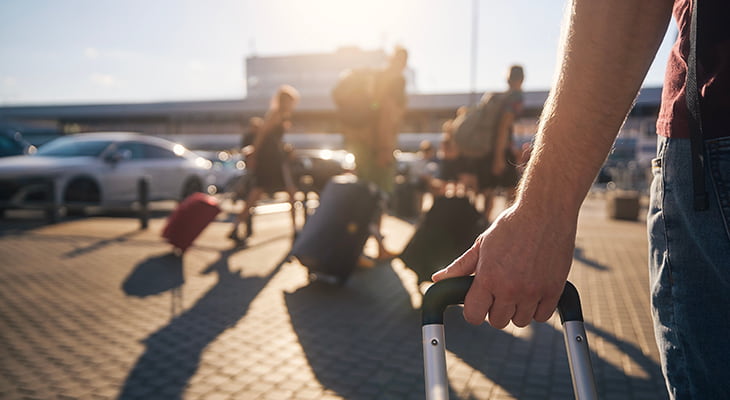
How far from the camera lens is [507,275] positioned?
0.96m

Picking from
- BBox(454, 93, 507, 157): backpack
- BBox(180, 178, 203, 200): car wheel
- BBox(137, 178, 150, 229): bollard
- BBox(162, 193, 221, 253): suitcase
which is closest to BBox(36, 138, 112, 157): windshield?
BBox(180, 178, 203, 200): car wheel

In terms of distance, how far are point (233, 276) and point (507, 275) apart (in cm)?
492

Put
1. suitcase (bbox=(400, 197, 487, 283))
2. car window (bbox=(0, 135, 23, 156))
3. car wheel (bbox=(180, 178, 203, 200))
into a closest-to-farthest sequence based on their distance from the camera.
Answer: suitcase (bbox=(400, 197, 487, 283)), car wheel (bbox=(180, 178, 203, 200)), car window (bbox=(0, 135, 23, 156))

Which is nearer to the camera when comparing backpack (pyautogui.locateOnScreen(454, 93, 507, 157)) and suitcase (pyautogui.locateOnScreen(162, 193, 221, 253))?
suitcase (pyautogui.locateOnScreen(162, 193, 221, 253))

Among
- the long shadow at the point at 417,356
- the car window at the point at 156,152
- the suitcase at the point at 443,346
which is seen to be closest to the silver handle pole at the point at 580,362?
the suitcase at the point at 443,346

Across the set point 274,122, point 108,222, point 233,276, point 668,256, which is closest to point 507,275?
point 668,256

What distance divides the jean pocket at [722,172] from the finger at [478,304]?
432mm

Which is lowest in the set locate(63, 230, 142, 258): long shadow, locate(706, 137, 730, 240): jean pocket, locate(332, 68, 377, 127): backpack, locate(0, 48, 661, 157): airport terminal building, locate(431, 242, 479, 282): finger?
locate(63, 230, 142, 258): long shadow

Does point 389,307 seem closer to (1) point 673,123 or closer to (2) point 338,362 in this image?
(2) point 338,362

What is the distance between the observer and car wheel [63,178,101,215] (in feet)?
33.7

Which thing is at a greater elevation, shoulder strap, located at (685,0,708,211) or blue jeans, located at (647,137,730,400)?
shoulder strap, located at (685,0,708,211)

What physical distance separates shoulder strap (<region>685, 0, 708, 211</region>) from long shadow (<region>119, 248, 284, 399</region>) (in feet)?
8.19

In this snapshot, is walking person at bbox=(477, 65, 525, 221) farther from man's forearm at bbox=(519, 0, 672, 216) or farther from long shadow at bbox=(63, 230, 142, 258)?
man's forearm at bbox=(519, 0, 672, 216)

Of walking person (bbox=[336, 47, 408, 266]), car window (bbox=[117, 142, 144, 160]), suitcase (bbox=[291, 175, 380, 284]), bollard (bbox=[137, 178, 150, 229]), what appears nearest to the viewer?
suitcase (bbox=[291, 175, 380, 284])
